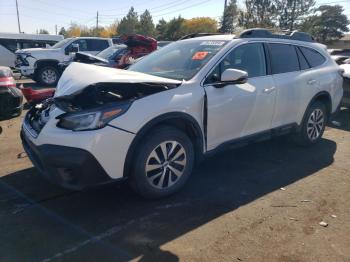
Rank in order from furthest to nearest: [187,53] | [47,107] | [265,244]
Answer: [187,53], [47,107], [265,244]

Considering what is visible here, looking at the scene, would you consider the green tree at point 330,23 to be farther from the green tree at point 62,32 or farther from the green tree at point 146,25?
the green tree at point 62,32

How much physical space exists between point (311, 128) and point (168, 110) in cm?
297

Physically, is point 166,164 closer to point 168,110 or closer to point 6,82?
point 168,110

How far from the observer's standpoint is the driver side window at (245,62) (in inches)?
166

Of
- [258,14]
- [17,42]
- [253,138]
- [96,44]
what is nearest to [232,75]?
[253,138]

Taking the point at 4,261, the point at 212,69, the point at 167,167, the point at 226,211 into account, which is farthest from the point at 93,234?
the point at 212,69

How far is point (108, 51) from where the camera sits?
12938 mm

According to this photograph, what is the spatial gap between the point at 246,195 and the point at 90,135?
1.86 metres

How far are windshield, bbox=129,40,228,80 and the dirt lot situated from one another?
130 centimetres

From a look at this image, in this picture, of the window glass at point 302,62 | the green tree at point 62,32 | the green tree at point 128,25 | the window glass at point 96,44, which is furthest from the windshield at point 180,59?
the green tree at point 62,32

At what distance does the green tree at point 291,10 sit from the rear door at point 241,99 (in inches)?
2268

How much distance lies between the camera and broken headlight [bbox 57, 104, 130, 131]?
10.9 feet

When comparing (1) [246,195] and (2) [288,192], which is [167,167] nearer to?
(1) [246,195]

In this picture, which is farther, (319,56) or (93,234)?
(319,56)
